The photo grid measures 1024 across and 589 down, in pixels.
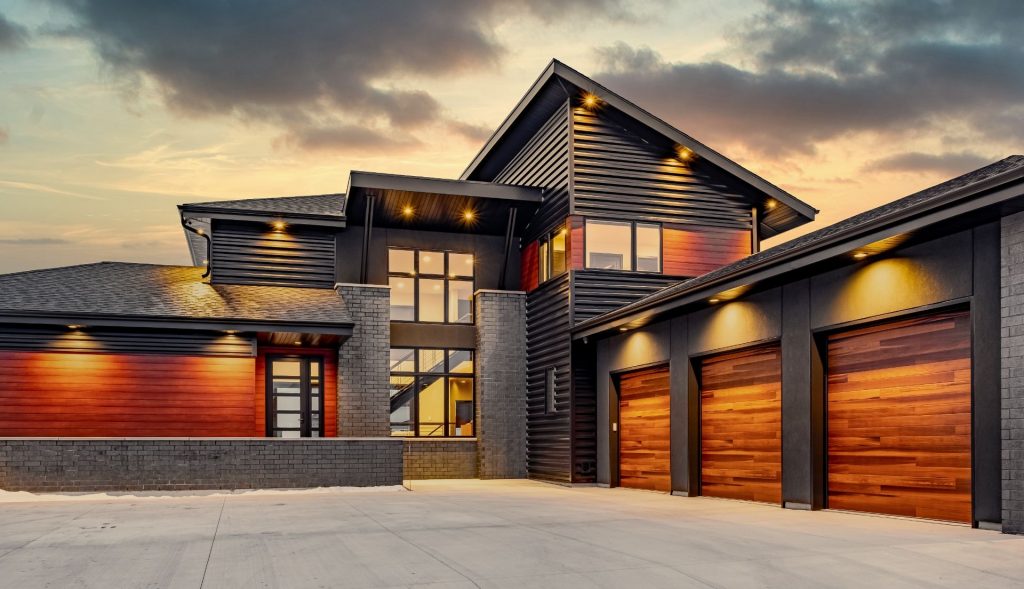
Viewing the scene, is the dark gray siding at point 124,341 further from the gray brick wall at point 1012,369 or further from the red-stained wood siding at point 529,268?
the gray brick wall at point 1012,369

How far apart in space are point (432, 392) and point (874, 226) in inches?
553

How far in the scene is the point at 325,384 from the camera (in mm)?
21391

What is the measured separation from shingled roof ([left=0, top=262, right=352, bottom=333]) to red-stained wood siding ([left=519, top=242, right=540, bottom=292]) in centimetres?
466

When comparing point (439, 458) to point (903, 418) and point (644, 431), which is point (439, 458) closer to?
point (644, 431)

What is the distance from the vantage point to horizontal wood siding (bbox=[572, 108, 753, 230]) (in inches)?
801

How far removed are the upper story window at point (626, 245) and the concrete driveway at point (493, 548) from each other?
8075 millimetres

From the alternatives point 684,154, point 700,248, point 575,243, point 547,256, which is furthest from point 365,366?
point 684,154

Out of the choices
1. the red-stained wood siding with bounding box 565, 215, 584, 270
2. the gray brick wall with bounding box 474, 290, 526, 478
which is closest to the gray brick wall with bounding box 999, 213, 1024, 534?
the red-stained wood siding with bounding box 565, 215, 584, 270

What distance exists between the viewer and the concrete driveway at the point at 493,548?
666 centimetres

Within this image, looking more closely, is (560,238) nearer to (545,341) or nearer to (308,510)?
(545,341)

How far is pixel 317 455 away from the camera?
17688 millimetres

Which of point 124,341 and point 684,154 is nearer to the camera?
point 124,341

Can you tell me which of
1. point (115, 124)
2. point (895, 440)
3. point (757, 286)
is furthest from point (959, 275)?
point (115, 124)

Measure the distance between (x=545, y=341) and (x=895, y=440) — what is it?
1101cm
